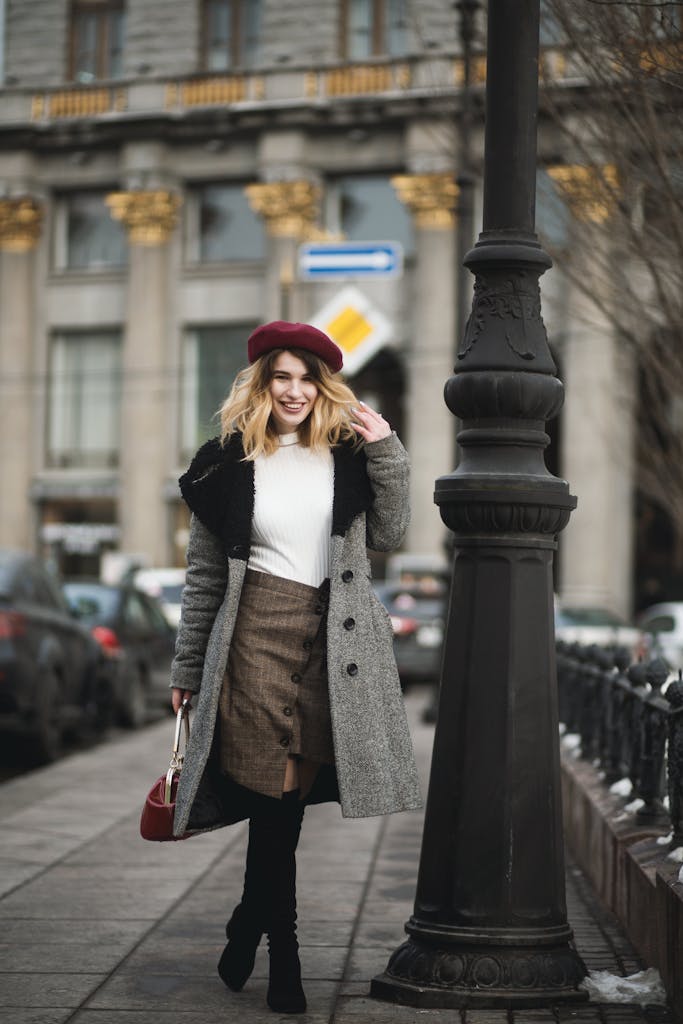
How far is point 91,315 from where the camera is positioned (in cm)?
4916

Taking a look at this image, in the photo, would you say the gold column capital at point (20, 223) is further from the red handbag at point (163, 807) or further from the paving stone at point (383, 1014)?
Answer: the paving stone at point (383, 1014)

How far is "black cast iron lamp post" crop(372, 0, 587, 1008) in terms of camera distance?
5414 millimetres

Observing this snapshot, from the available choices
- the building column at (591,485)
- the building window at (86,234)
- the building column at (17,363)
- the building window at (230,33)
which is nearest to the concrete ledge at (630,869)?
the building column at (591,485)

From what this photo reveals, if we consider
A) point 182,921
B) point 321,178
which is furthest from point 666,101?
point 321,178

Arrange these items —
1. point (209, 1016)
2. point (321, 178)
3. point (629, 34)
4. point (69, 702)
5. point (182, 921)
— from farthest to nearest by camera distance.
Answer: point (321, 178)
point (69, 702)
point (629, 34)
point (182, 921)
point (209, 1016)

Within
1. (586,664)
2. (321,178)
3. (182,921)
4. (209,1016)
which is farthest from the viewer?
(321,178)

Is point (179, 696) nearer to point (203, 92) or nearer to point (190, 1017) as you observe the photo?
point (190, 1017)

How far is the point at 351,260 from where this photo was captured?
1380cm

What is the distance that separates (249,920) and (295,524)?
1225 millimetres

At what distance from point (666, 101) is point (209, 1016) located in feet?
20.2

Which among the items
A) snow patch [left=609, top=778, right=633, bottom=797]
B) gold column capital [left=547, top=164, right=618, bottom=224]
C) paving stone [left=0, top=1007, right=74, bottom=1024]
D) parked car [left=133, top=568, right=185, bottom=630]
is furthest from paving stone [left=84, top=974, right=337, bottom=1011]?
parked car [left=133, top=568, right=185, bottom=630]

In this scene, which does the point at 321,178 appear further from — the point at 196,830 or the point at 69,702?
the point at 196,830

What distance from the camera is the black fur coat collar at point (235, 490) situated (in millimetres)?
5477

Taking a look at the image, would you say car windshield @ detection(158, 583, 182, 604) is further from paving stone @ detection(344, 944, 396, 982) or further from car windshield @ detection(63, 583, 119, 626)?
paving stone @ detection(344, 944, 396, 982)
